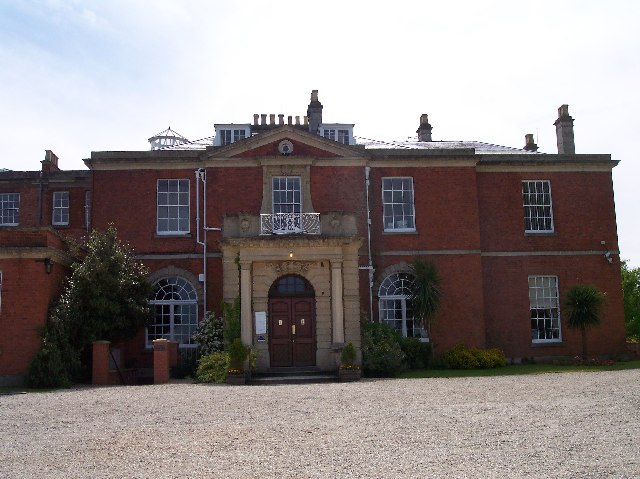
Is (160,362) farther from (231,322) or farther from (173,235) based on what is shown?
(173,235)

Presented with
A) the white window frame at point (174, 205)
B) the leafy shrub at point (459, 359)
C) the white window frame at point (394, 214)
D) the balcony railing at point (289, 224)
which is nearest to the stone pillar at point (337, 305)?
the balcony railing at point (289, 224)

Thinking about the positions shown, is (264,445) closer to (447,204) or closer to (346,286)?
(346,286)

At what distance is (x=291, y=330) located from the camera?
21625 millimetres

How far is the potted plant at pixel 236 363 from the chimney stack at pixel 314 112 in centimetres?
1094

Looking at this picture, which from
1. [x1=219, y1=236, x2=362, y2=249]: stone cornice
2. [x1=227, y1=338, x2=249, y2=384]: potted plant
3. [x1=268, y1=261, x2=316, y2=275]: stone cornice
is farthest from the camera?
[x1=268, y1=261, x2=316, y2=275]: stone cornice

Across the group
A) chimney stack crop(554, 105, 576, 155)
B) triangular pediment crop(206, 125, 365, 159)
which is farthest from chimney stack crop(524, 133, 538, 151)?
triangular pediment crop(206, 125, 365, 159)

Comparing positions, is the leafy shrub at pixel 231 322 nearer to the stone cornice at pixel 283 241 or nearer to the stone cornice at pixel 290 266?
the stone cornice at pixel 290 266

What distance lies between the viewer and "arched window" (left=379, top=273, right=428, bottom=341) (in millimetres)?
24250

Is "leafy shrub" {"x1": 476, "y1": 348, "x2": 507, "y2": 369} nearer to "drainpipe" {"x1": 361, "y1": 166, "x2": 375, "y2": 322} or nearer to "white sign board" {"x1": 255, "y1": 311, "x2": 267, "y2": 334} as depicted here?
"drainpipe" {"x1": 361, "y1": 166, "x2": 375, "y2": 322}

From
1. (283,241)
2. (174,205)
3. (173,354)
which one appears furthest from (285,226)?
(173,354)

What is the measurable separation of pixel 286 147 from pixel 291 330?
682 cm

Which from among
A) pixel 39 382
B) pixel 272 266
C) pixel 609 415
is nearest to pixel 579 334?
pixel 272 266

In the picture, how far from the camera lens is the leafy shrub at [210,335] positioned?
70.7 ft

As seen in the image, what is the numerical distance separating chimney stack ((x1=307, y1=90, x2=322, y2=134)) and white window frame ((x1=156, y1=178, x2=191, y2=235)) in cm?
584
